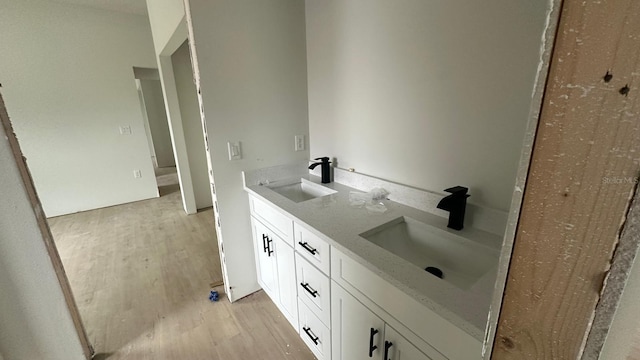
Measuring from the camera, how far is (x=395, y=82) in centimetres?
129

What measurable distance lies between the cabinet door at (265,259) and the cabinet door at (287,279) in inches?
2.4

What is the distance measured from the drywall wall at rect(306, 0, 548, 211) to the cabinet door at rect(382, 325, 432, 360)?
650 mm

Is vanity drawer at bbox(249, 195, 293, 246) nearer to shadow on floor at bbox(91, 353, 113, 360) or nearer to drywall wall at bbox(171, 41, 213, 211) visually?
shadow on floor at bbox(91, 353, 113, 360)

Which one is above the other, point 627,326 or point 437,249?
point 627,326

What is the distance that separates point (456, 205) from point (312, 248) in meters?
0.66

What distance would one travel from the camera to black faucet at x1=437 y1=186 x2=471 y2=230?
3.40 ft

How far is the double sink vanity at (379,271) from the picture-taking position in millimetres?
722

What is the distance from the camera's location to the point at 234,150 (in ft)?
5.50

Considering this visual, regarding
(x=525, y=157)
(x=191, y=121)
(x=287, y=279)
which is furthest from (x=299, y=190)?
(x=191, y=121)

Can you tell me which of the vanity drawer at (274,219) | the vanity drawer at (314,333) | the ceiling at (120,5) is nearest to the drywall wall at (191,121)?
the ceiling at (120,5)

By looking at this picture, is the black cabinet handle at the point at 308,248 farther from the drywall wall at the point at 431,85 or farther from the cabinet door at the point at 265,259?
the drywall wall at the point at 431,85

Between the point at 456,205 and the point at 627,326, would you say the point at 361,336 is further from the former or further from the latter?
the point at 627,326

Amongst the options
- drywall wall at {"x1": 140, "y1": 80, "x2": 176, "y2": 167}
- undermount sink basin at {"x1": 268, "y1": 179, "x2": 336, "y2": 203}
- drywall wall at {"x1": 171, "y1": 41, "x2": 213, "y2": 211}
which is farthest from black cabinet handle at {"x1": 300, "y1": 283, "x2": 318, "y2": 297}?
drywall wall at {"x1": 140, "y1": 80, "x2": 176, "y2": 167}

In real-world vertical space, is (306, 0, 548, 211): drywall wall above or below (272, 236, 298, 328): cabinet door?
above
